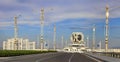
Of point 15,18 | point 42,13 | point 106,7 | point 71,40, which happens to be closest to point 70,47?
point 71,40

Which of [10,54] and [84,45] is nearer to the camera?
[10,54]

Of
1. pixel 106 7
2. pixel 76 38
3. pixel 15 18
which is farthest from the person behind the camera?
pixel 76 38

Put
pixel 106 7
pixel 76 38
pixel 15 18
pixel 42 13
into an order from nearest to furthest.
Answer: pixel 106 7
pixel 15 18
pixel 42 13
pixel 76 38

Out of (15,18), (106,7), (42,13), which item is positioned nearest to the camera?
(106,7)

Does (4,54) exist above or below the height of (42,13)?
below

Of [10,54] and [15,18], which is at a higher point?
[15,18]

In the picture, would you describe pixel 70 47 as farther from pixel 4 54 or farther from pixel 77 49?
pixel 4 54

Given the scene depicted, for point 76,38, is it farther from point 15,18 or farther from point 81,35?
point 15,18

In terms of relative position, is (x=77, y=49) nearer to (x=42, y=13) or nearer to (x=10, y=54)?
(x=42, y=13)

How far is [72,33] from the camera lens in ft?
574

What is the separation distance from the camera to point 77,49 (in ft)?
Answer: 568

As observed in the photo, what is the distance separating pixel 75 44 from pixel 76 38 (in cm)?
394

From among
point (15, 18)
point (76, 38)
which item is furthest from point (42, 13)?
point (76, 38)

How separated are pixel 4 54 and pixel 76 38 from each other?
109 metres
